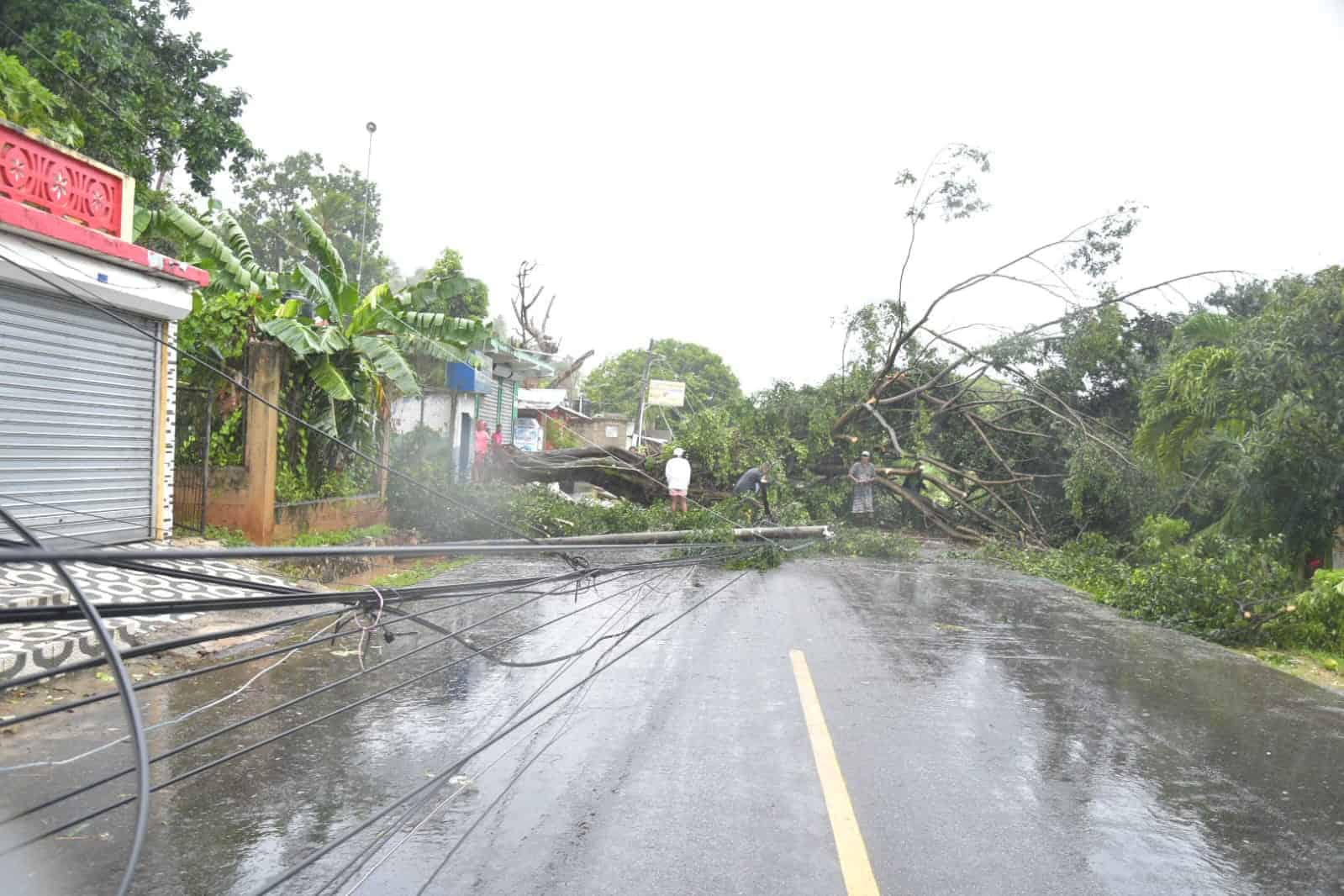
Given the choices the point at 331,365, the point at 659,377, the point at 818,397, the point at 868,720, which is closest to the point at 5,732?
the point at 868,720

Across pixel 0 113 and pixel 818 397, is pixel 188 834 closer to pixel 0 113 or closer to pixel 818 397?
pixel 0 113

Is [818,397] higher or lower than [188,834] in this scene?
higher

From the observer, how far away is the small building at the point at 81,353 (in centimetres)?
988

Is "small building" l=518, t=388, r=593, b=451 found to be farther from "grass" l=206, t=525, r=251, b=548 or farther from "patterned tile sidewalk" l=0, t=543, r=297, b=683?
"patterned tile sidewalk" l=0, t=543, r=297, b=683

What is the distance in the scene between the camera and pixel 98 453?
1144 centimetres

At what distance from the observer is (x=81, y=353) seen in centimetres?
1116

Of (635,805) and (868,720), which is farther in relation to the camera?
(868,720)

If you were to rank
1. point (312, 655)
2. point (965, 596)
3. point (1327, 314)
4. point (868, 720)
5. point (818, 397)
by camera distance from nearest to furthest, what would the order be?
point (868, 720) → point (312, 655) → point (1327, 314) → point (965, 596) → point (818, 397)

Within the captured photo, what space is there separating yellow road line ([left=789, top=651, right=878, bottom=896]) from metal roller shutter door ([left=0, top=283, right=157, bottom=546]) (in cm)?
731

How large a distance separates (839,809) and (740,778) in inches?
23.8

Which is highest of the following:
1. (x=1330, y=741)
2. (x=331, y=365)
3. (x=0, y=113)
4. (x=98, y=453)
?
(x=0, y=113)

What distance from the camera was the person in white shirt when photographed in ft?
64.1

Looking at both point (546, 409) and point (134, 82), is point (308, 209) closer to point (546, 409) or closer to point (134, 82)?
point (546, 409)

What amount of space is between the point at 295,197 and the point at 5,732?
3889cm
